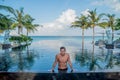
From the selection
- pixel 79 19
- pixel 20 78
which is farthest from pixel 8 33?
pixel 20 78

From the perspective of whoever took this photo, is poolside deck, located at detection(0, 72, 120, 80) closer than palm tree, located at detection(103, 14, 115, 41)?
Yes

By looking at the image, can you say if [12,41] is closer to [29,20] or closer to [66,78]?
[29,20]

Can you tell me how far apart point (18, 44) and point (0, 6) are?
744 inches

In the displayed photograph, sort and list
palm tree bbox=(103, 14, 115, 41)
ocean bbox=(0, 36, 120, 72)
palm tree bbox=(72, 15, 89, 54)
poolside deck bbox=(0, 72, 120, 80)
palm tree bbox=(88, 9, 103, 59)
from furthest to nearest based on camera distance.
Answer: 1. palm tree bbox=(103, 14, 115, 41)
2. palm tree bbox=(72, 15, 89, 54)
3. palm tree bbox=(88, 9, 103, 59)
4. ocean bbox=(0, 36, 120, 72)
5. poolside deck bbox=(0, 72, 120, 80)

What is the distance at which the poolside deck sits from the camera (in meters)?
5.10

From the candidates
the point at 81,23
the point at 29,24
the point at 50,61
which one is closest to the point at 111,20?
the point at 81,23

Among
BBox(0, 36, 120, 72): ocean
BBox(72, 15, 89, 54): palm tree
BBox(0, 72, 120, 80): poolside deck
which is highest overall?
BBox(72, 15, 89, 54): palm tree

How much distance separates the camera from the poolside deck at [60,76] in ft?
16.7

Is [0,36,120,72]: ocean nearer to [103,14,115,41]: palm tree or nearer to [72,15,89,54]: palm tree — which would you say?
[72,15,89,54]: palm tree

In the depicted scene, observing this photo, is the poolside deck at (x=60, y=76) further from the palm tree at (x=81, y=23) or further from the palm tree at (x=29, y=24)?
the palm tree at (x=29, y=24)

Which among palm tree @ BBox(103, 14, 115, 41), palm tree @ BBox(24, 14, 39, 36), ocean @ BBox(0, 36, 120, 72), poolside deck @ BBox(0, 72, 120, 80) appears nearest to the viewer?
poolside deck @ BBox(0, 72, 120, 80)

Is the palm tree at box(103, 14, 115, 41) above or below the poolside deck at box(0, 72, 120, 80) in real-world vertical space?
above

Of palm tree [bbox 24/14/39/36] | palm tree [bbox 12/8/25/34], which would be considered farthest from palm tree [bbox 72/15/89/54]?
palm tree [bbox 12/8/25/34]

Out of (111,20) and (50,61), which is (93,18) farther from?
(50,61)
